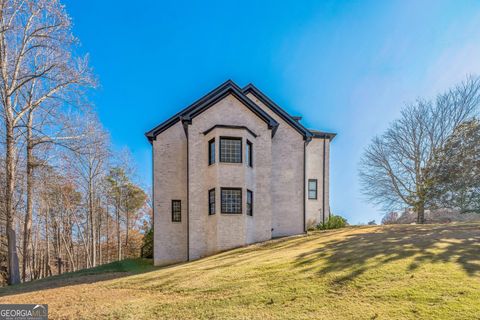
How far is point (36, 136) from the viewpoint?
15.6 metres

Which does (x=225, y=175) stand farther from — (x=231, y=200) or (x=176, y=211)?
(x=176, y=211)

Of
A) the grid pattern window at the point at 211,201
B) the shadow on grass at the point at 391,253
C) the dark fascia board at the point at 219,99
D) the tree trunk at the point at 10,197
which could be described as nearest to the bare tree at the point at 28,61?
the tree trunk at the point at 10,197

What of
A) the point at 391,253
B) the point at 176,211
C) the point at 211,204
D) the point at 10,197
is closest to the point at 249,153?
the point at 211,204

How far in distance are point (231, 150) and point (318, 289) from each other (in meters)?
10.5

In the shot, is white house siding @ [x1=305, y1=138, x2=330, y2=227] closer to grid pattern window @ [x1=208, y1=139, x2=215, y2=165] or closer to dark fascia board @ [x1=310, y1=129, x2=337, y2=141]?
dark fascia board @ [x1=310, y1=129, x2=337, y2=141]

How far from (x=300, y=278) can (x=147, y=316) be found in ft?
12.3

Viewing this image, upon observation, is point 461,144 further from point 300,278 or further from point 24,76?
point 24,76

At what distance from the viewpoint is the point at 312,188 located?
68.8 feet

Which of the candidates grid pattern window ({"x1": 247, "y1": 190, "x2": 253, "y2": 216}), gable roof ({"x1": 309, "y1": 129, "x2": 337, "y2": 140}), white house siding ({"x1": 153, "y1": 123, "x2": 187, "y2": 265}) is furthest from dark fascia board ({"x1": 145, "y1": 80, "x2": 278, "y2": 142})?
gable roof ({"x1": 309, "y1": 129, "x2": 337, "y2": 140})

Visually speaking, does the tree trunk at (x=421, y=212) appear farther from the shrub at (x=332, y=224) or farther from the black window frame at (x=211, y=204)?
the black window frame at (x=211, y=204)

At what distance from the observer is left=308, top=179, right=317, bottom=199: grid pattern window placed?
68.4 ft

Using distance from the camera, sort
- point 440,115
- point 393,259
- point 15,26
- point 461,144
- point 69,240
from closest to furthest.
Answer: point 393,259
point 15,26
point 461,144
point 440,115
point 69,240

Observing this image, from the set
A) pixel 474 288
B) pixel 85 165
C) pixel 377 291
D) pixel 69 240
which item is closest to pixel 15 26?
pixel 85 165

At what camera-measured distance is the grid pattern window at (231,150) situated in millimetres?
15750
